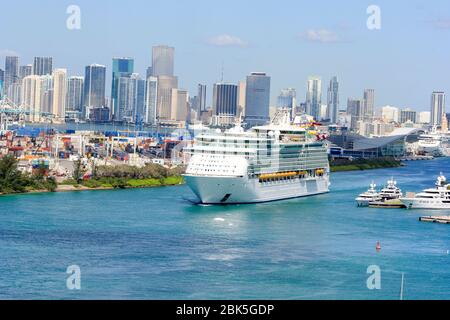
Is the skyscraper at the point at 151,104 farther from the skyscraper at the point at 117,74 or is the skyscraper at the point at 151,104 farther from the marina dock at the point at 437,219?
the marina dock at the point at 437,219

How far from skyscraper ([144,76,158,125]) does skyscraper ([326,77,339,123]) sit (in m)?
8.43

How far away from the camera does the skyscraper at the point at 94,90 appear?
148ft

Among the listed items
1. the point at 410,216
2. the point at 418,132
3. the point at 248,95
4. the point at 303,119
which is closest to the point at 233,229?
the point at 410,216

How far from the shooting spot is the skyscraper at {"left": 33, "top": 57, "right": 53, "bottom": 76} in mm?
47781

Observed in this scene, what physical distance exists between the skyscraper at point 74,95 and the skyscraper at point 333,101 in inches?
489

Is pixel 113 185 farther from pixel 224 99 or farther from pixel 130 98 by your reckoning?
pixel 130 98

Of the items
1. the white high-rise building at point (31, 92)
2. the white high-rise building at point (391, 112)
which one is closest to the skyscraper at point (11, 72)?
the white high-rise building at point (31, 92)

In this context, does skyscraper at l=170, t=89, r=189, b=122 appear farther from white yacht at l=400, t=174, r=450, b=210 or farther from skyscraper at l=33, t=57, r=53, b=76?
white yacht at l=400, t=174, r=450, b=210

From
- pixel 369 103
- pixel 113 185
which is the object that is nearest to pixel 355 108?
pixel 369 103

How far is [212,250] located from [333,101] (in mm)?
39892

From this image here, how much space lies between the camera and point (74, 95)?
50.5m

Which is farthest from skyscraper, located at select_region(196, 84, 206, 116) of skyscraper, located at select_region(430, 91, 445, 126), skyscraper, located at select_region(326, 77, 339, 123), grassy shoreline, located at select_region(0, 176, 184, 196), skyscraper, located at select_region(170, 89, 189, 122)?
grassy shoreline, located at select_region(0, 176, 184, 196)
